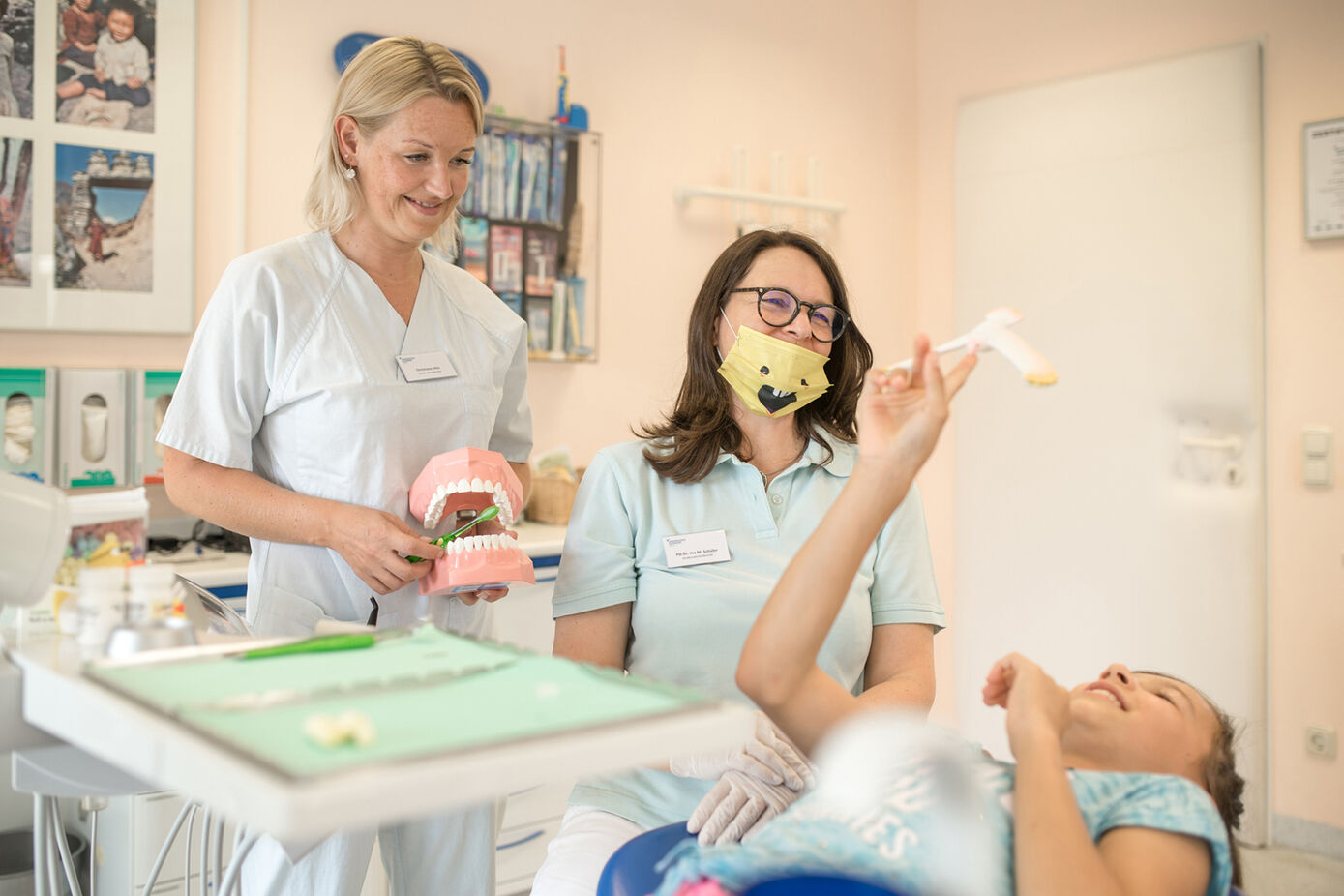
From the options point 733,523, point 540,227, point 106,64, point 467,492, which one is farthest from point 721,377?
point 106,64

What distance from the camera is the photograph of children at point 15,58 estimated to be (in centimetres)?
255

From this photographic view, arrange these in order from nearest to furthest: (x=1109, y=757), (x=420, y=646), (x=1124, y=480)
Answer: (x=420, y=646) → (x=1109, y=757) → (x=1124, y=480)

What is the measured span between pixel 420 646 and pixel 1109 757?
2.69ft

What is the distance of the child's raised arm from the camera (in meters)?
1.15

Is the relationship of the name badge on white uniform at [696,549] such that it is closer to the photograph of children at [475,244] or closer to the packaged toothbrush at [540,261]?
the photograph of children at [475,244]

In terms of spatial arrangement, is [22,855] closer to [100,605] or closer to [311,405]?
[311,405]

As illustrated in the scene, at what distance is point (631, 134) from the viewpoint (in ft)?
12.1

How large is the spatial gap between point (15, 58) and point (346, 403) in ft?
5.26

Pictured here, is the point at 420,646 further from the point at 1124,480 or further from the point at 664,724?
the point at 1124,480

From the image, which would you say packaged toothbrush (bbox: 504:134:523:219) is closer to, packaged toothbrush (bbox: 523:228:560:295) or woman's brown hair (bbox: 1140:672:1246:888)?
packaged toothbrush (bbox: 523:228:560:295)

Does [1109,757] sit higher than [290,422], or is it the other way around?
[290,422]

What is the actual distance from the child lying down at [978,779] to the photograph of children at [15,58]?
91.5 inches

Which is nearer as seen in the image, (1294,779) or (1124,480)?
(1294,779)

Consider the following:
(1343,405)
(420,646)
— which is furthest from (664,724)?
(1343,405)
